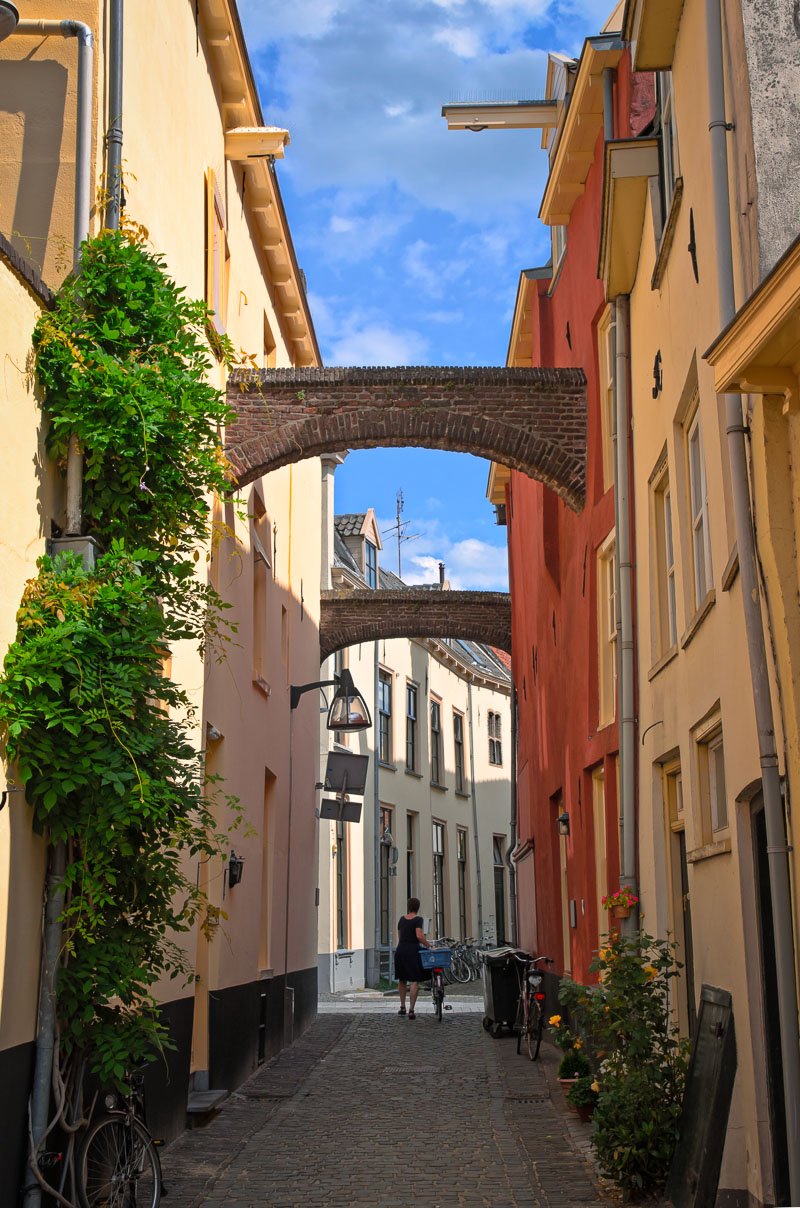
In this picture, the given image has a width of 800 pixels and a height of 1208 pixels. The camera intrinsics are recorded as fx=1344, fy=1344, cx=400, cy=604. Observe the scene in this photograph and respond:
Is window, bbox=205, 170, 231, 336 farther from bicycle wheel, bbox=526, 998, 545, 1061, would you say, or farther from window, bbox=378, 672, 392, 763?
window, bbox=378, 672, 392, 763

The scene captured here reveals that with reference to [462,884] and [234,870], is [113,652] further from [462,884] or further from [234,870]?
[462,884]

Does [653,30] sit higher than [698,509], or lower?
higher

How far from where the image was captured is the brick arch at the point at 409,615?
21375mm

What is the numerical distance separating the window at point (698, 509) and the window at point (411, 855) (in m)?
24.2

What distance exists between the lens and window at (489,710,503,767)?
38812mm

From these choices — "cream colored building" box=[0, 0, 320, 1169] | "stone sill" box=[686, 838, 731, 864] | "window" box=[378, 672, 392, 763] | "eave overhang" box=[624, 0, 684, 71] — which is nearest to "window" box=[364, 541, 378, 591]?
"window" box=[378, 672, 392, 763]

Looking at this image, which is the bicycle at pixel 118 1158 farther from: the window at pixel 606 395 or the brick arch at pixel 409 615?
the brick arch at pixel 409 615

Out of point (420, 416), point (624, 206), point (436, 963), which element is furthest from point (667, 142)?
point (436, 963)

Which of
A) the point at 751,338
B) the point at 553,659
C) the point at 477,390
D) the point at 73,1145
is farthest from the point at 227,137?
the point at 73,1145

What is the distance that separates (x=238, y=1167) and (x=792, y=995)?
4574 millimetres

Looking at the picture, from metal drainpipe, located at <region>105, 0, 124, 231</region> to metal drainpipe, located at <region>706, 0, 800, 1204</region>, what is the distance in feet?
10.6

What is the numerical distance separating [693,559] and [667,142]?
9.28ft

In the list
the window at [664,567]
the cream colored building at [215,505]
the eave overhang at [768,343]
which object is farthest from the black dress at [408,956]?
the eave overhang at [768,343]

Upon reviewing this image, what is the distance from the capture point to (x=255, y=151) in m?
12.2
